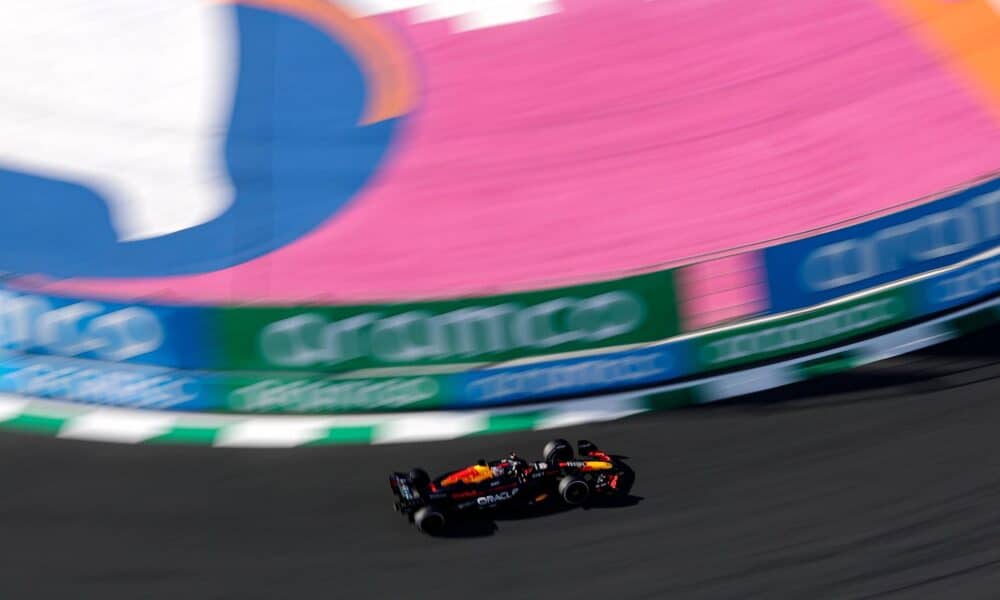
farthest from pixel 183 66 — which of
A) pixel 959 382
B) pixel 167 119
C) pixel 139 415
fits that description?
pixel 959 382

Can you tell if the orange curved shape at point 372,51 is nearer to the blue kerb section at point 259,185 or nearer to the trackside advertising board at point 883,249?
the blue kerb section at point 259,185

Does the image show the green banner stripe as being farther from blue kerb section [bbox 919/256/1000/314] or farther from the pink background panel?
the pink background panel

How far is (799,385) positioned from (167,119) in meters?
8.48

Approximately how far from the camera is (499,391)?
1016cm

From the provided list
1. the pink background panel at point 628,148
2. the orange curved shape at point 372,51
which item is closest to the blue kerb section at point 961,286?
the pink background panel at point 628,148

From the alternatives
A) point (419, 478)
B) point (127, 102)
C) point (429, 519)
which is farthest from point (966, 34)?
point (127, 102)

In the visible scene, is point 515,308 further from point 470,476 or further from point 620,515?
point 620,515

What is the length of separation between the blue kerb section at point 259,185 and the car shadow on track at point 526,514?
4.58m

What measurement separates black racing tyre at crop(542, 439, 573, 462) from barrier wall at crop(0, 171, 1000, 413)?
2.29ft

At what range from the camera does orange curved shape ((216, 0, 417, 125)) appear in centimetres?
1480

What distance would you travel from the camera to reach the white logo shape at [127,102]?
13.6 m

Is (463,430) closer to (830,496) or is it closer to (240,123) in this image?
(830,496)

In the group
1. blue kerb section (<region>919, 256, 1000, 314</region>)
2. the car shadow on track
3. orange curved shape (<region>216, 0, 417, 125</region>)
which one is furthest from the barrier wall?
orange curved shape (<region>216, 0, 417, 125</region>)

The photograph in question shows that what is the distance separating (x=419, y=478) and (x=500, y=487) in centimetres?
62
